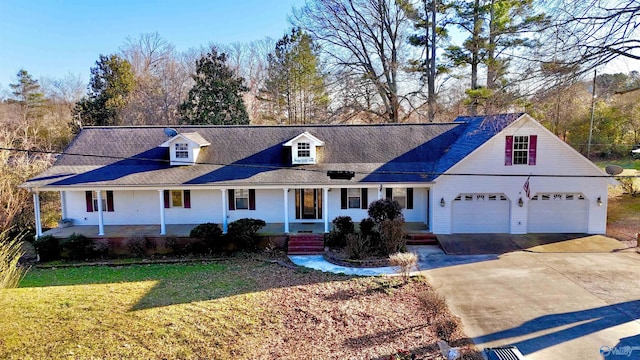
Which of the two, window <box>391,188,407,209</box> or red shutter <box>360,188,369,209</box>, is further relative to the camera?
window <box>391,188,407,209</box>

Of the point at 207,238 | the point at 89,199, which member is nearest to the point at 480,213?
the point at 207,238

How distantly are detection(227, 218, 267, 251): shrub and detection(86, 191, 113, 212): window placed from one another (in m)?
6.97

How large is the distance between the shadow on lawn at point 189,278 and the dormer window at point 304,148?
18.0 ft

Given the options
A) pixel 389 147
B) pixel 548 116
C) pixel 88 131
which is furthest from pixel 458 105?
pixel 88 131

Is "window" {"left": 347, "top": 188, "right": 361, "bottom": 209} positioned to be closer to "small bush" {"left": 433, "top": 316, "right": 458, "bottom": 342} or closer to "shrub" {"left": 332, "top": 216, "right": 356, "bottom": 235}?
"shrub" {"left": 332, "top": 216, "right": 356, "bottom": 235}

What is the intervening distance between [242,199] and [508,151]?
12.6 metres

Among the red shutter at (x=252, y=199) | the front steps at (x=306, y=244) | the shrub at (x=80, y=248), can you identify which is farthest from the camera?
the red shutter at (x=252, y=199)

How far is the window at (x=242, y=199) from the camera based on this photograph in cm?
1966

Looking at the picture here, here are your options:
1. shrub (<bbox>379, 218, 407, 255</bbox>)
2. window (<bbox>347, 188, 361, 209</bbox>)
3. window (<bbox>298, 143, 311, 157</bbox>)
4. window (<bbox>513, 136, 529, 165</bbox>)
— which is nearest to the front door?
window (<bbox>347, 188, 361, 209</bbox>)

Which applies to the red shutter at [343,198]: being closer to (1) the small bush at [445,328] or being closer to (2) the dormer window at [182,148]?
(2) the dormer window at [182,148]

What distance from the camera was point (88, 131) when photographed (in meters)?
21.4

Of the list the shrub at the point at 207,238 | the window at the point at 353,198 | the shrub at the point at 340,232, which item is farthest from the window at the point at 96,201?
the window at the point at 353,198

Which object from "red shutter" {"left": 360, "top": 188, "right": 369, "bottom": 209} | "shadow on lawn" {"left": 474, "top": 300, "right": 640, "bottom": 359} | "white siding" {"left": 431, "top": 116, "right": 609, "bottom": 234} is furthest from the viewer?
"red shutter" {"left": 360, "top": 188, "right": 369, "bottom": 209}

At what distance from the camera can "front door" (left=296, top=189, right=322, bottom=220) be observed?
64.9 feet
